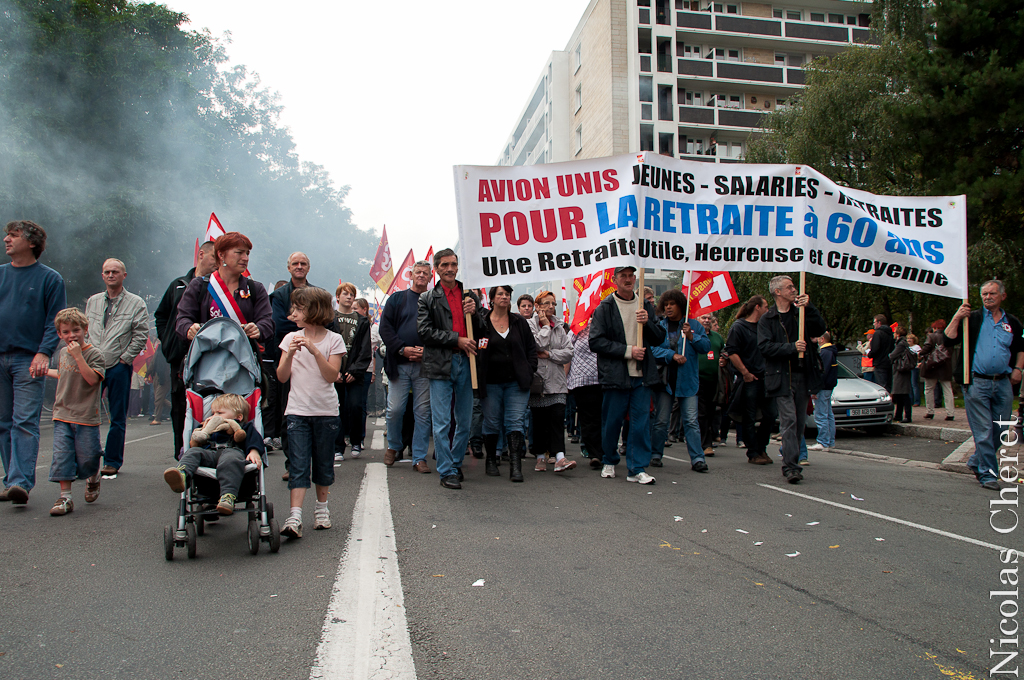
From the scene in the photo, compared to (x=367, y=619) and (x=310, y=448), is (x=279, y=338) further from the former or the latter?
(x=367, y=619)

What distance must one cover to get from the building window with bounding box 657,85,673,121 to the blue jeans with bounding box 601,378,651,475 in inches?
1638

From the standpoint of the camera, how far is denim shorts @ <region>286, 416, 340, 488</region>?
196 inches

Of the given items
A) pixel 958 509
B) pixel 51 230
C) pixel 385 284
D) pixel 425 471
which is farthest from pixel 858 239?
pixel 51 230

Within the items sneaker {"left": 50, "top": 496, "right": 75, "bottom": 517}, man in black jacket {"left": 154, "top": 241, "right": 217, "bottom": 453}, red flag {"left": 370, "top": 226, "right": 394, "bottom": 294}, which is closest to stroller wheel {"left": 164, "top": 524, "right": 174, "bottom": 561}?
sneaker {"left": 50, "top": 496, "right": 75, "bottom": 517}

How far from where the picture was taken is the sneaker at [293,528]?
4695 mm

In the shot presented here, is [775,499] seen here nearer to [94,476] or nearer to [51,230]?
[94,476]

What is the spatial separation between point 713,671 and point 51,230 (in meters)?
24.1

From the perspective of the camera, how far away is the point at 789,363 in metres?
7.67

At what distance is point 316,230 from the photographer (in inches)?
1998

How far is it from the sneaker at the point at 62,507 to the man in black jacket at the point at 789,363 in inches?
251

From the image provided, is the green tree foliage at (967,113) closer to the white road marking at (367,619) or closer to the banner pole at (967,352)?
the banner pole at (967,352)

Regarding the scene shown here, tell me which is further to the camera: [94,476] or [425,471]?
[425,471]

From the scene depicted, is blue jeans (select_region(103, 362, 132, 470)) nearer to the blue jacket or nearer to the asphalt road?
the asphalt road

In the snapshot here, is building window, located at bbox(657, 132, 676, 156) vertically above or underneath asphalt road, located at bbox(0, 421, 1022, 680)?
above
